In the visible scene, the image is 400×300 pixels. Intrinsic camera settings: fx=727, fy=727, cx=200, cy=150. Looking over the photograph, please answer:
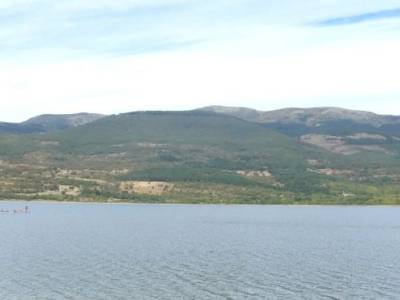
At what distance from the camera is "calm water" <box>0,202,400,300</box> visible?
8719 cm

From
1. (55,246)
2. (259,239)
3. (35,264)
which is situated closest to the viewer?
(35,264)

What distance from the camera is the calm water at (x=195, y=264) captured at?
87.2 m

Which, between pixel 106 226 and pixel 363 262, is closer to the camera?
pixel 363 262

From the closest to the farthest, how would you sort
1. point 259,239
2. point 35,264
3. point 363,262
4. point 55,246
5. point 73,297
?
point 73,297 → point 35,264 → point 363,262 → point 55,246 → point 259,239

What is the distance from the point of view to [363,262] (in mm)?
116625

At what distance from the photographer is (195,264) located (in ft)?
363

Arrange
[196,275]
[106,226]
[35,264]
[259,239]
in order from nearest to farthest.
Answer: [196,275] → [35,264] → [259,239] → [106,226]

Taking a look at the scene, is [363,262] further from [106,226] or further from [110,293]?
[106,226]

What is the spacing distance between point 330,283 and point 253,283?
10121 mm

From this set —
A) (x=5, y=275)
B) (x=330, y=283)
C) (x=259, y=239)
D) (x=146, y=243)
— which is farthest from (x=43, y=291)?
(x=259, y=239)

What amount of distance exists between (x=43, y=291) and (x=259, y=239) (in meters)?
77.5

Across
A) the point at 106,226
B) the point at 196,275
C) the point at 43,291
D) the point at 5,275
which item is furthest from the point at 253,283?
the point at 106,226

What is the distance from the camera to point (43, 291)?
280ft

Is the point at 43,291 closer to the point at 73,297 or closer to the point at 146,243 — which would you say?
the point at 73,297
